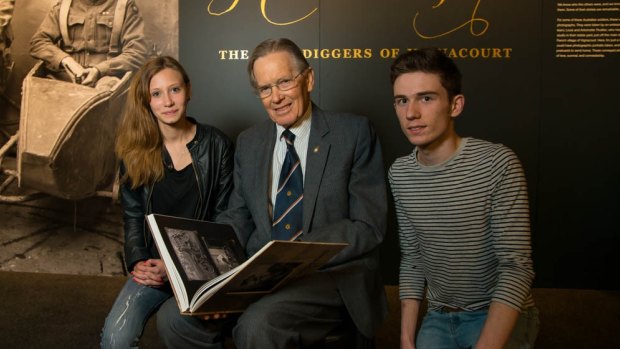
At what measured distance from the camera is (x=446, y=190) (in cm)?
176

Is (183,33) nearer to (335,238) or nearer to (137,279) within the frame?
(137,279)

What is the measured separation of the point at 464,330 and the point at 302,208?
0.65 metres

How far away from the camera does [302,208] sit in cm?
208

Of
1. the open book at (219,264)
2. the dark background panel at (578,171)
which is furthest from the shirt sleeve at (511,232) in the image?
the dark background panel at (578,171)

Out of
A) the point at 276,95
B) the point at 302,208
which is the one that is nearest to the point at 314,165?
the point at 302,208

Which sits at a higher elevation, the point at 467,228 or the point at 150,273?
the point at 467,228

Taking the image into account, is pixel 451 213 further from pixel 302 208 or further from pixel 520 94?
pixel 520 94

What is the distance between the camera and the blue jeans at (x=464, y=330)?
1701 mm

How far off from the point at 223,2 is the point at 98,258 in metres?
2.08

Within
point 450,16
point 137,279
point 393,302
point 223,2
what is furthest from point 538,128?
point 137,279

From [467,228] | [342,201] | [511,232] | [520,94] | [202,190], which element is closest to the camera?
[511,232]

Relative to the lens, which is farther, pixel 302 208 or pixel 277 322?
pixel 302 208

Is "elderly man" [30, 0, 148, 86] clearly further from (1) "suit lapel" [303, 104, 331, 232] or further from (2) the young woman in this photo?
(1) "suit lapel" [303, 104, 331, 232]

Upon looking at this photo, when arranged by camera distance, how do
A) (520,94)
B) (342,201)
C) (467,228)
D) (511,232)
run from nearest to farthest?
(511,232) → (467,228) → (342,201) → (520,94)
